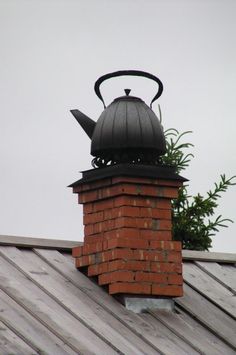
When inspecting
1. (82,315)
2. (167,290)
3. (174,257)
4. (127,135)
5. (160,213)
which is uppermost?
(127,135)

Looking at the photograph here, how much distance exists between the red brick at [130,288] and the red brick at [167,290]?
0.36 ft

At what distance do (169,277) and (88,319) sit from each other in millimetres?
1773

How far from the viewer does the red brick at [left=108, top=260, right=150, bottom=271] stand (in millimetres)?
19094

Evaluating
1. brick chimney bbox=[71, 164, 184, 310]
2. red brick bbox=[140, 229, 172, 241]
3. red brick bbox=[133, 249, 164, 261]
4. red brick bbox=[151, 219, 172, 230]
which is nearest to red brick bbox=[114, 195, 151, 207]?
brick chimney bbox=[71, 164, 184, 310]

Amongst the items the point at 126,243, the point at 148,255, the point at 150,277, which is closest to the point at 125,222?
the point at 126,243

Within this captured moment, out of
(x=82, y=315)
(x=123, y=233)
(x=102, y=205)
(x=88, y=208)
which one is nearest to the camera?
(x=82, y=315)

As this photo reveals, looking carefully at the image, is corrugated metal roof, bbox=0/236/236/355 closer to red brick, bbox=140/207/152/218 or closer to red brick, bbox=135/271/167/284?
red brick, bbox=135/271/167/284

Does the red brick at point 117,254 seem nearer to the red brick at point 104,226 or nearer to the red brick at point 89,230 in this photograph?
the red brick at point 104,226

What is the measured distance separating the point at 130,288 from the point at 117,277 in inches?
8.6

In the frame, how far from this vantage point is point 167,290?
768 inches

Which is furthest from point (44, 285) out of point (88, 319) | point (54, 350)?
point (54, 350)

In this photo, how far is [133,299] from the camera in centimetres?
1922

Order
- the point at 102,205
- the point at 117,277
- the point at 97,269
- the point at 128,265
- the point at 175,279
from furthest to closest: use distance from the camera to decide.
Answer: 1. the point at 102,205
2. the point at 175,279
3. the point at 97,269
4. the point at 128,265
5. the point at 117,277

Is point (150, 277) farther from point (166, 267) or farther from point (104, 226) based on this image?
point (104, 226)
